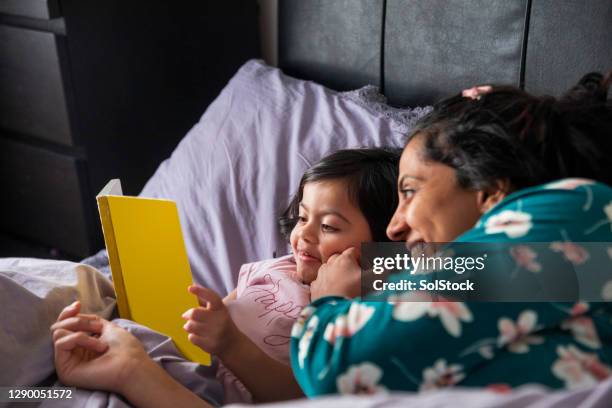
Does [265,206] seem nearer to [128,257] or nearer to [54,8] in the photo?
[128,257]

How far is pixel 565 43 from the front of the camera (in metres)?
1.27

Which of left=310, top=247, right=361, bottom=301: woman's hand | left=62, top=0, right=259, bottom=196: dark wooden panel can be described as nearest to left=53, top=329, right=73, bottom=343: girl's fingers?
left=310, top=247, right=361, bottom=301: woman's hand

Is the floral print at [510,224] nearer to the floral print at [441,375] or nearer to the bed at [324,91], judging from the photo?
the floral print at [441,375]

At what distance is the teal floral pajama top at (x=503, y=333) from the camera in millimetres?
704

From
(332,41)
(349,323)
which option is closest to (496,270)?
(349,323)

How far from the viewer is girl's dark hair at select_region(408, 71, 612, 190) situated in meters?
0.81

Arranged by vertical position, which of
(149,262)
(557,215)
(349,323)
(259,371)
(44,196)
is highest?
(557,215)

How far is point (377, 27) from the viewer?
4.94 ft

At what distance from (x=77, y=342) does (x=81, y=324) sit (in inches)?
1.4

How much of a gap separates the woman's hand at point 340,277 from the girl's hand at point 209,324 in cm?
12

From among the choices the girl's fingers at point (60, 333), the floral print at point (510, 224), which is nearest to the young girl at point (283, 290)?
the girl's fingers at point (60, 333)

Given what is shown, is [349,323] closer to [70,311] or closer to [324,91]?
[70,311]

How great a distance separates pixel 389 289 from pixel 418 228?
83mm

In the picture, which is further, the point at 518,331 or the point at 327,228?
the point at 327,228
